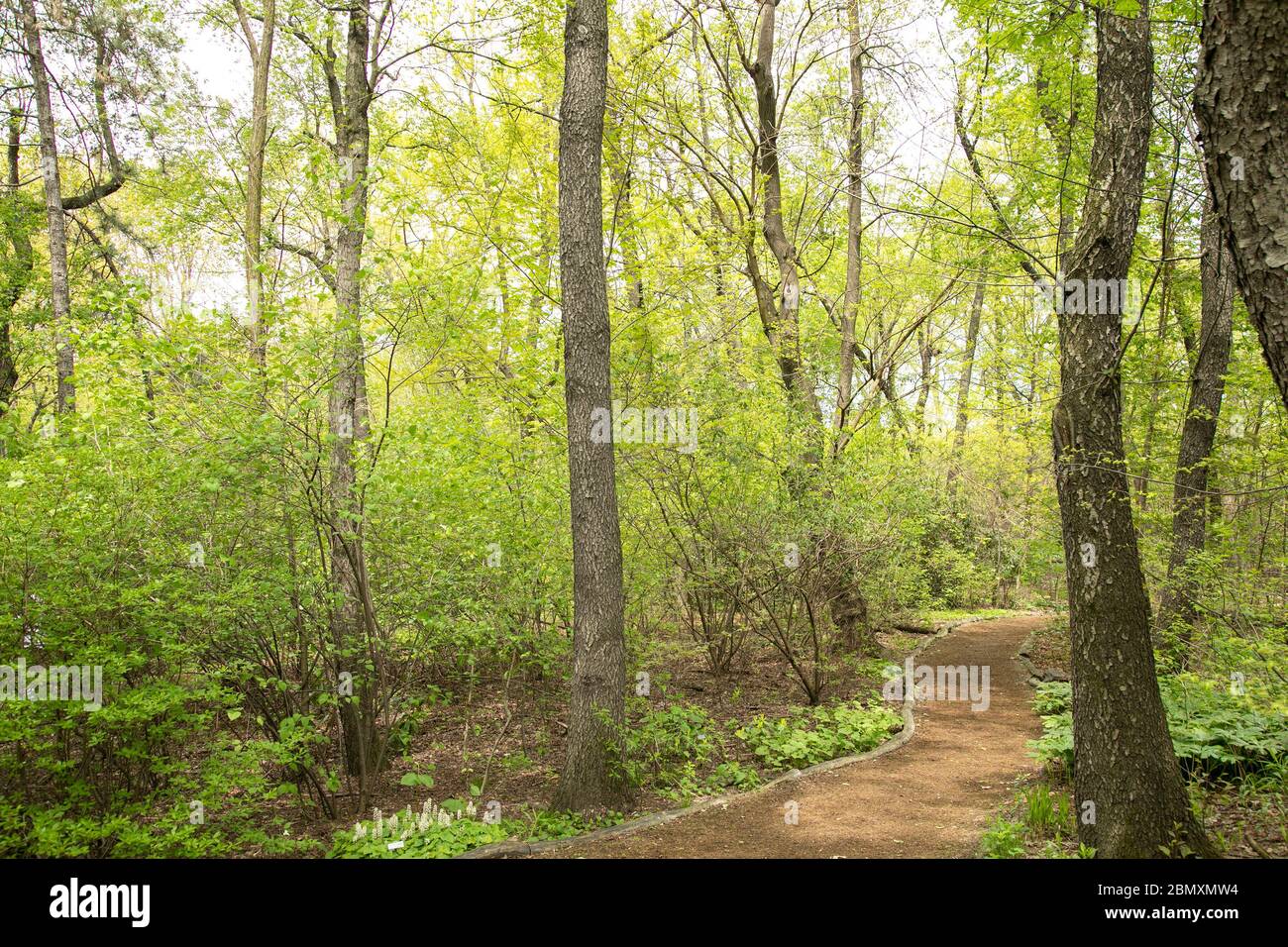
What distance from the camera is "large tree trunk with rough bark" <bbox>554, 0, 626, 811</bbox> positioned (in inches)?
229

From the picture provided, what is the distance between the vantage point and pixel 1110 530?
172 inches

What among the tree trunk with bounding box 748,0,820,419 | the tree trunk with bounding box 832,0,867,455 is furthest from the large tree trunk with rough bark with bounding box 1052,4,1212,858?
the tree trunk with bounding box 832,0,867,455

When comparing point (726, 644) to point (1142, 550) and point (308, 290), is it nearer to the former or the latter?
point (1142, 550)

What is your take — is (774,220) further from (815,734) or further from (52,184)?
(52,184)

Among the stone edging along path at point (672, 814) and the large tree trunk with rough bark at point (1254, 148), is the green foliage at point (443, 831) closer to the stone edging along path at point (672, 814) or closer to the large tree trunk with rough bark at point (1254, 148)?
the stone edging along path at point (672, 814)

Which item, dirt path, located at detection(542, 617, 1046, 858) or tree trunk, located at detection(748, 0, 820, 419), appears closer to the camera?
dirt path, located at detection(542, 617, 1046, 858)

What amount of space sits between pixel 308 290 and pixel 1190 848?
7.35 metres

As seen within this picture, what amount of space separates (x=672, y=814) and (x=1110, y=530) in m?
3.73

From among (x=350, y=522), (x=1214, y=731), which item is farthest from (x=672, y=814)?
(x=1214, y=731)

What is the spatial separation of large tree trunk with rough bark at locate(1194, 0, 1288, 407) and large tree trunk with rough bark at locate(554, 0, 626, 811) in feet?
13.3

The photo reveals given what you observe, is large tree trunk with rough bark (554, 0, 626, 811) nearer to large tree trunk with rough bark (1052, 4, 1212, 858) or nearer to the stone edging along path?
the stone edging along path

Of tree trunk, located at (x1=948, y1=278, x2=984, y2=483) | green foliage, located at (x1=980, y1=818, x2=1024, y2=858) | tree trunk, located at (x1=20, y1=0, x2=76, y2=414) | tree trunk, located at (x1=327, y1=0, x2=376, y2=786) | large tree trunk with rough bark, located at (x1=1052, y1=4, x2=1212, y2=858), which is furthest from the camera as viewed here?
tree trunk, located at (x1=948, y1=278, x2=984, y2=483)

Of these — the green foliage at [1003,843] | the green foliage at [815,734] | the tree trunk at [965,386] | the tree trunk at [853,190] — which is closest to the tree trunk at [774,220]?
the tree trunk at [853,190]
